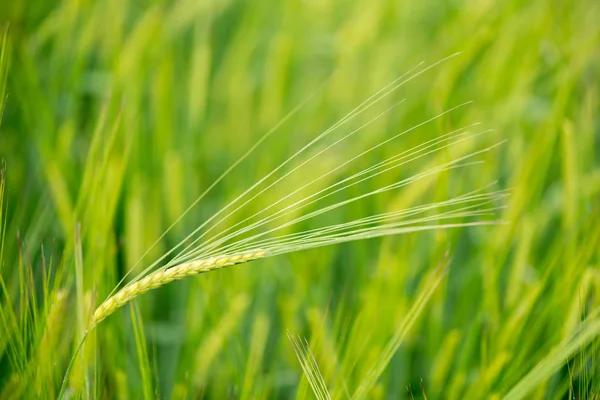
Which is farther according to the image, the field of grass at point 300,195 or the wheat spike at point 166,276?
the field of grass at point 300,195

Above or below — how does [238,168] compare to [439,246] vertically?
above

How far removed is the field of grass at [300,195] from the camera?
2.44ft

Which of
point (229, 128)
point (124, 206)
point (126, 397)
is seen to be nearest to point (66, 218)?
point (124, 206)

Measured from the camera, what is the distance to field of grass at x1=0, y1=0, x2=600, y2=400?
2.44 ft

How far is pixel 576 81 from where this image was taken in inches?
44.2

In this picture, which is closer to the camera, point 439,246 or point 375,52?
point 439,246

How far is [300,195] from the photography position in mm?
1090

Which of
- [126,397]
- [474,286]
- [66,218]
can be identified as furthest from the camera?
[474,286]

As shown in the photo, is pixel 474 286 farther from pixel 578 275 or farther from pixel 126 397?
pixel 126 397

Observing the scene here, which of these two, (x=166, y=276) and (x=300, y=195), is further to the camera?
(x=300, y=195)

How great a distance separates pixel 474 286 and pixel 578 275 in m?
0.23

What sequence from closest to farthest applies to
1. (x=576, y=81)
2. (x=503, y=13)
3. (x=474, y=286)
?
(x=474, y=286)
(x=576, y=81)
(x=503, y=13)

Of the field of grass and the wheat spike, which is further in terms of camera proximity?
the field of grass

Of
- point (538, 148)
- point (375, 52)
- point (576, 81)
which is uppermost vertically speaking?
point (375, 52)
